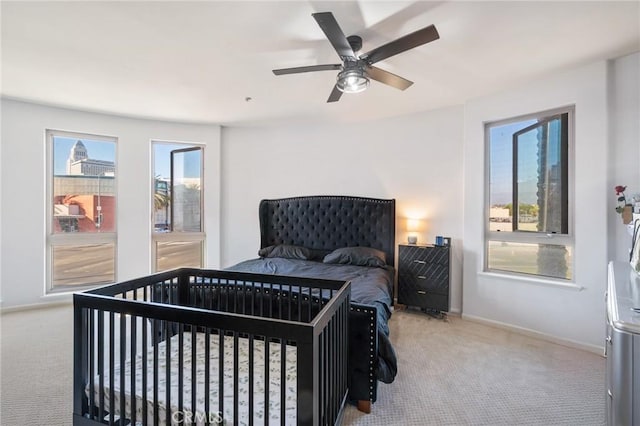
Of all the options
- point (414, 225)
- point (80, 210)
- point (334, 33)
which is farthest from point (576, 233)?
point (80, 210)

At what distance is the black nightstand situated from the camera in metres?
3.44

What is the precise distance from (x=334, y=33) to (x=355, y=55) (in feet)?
1.25

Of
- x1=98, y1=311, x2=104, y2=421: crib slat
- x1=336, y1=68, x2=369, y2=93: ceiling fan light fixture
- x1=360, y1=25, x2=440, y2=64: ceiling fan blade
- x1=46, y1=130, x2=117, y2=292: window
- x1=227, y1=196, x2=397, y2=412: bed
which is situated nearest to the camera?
x1=98, y1=311, x2=104, y2=421: crib slat

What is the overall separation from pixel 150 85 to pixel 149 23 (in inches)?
47.9

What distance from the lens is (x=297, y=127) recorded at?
15.3 ft

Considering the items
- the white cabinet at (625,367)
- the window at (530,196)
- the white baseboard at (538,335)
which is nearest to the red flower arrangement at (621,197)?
the window at (530,196)

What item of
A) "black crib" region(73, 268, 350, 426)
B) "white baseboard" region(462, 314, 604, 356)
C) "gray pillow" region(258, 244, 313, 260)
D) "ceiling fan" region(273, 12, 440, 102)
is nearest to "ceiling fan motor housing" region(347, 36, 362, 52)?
"ceiling fan" region(273, 12, 440, 102)

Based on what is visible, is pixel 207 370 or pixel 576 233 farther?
pixel 576 233

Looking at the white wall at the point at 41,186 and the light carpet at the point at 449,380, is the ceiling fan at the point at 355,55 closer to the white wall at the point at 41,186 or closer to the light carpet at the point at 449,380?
the light carpet at the point at 449,380

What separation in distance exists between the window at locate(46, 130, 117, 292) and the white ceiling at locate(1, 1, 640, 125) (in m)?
0.77

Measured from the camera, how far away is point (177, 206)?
469 centimetres

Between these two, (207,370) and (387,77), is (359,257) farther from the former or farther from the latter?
(207,370)

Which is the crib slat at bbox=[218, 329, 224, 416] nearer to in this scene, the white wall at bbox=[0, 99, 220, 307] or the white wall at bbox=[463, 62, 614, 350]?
the white wall at bbox=[463, 62, 614, 350]

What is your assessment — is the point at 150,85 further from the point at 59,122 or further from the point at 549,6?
the point at 549,6
